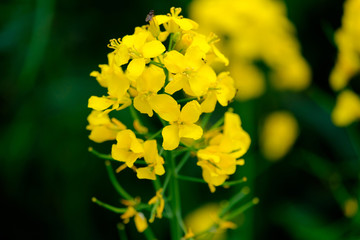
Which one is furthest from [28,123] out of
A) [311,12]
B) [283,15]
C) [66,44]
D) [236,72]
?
[311,12]

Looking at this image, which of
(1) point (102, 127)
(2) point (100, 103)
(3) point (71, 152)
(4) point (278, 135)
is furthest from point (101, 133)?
A: (4) point (278, 135)

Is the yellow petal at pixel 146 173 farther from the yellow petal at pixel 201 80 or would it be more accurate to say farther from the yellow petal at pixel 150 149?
the yellow petal at pixel 201 80

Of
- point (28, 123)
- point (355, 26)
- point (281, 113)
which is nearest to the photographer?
point (355, 26)

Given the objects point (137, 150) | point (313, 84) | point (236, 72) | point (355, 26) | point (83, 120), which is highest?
point (137, 150)

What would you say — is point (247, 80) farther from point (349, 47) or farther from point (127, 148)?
point (127, 148)

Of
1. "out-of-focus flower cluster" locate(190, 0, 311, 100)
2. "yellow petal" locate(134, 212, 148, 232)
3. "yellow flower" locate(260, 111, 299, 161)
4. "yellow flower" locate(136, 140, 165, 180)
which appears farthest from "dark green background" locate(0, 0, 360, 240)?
"yellow flower" locate(136, 140, 165, 180)

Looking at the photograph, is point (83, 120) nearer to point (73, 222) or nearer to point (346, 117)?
point (73, 222)
